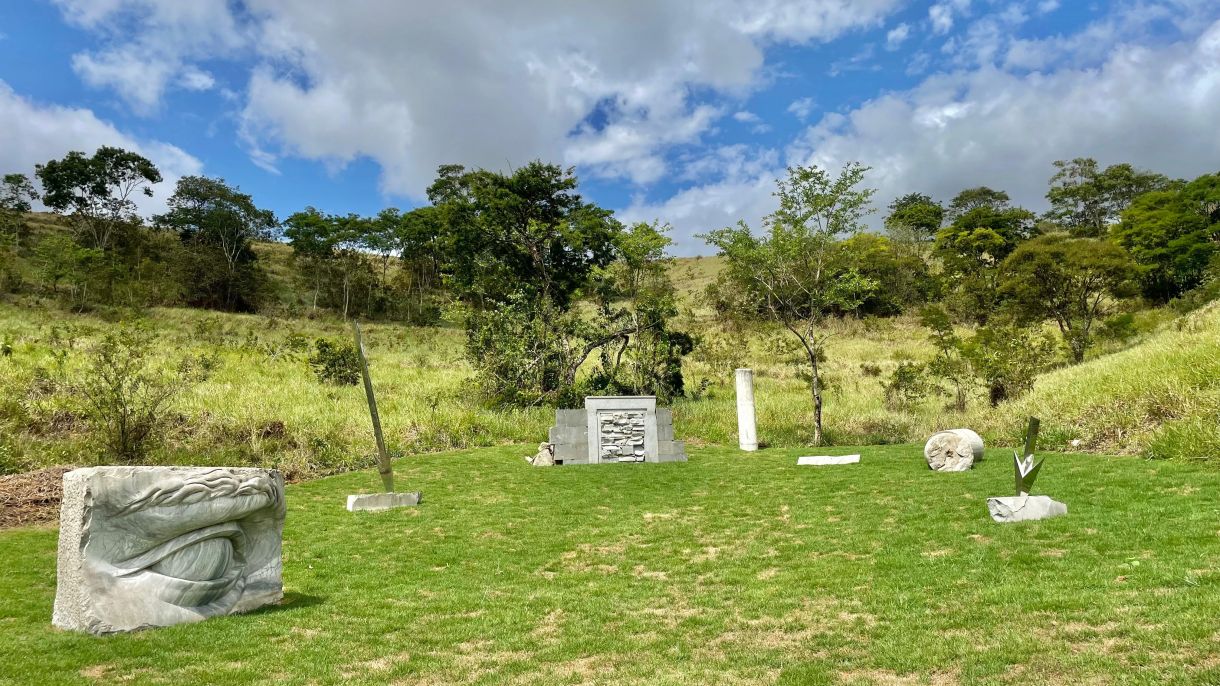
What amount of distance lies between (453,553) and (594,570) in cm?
184

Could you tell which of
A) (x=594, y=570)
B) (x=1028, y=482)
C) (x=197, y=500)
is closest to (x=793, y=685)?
(x=594, y=570)

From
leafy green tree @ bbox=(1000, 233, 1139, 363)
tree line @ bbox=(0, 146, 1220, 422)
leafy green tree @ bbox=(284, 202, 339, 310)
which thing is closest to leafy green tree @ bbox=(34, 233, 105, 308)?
tree line @ bbox=(0, 146, 1220, 422)

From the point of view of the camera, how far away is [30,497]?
31.1ft

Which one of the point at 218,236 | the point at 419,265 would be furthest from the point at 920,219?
the point at 218,236

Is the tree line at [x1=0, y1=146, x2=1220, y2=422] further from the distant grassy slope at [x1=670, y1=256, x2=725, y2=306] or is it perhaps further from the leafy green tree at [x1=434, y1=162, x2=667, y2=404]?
the distant grassy slope at [x1=670, y1=256, x2=725, y2=306]

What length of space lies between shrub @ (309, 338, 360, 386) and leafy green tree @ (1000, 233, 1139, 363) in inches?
1013

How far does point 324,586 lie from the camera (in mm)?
6449

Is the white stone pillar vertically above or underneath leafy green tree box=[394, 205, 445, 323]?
underneath

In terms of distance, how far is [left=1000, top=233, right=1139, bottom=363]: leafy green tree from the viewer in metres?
25.5

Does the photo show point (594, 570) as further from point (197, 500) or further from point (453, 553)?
point (197, 500)

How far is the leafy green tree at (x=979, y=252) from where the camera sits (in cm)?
3803

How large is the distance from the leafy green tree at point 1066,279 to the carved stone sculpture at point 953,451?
17.1m

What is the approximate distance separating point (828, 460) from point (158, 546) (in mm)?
11306

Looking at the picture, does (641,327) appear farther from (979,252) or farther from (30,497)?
(979,252)
